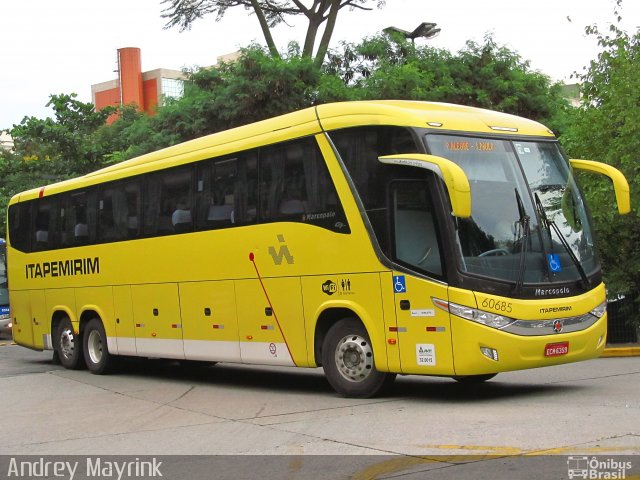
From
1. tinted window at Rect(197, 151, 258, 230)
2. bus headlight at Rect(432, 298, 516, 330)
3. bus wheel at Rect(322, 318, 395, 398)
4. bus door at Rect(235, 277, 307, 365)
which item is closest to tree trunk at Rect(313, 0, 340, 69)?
tinted window at Rect(197, 151, 258, 230)

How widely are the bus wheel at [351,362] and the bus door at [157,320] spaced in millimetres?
3881

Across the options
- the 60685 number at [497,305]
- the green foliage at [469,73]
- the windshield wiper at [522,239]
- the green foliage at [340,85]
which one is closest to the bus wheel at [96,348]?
the 60685 number at [497,305]

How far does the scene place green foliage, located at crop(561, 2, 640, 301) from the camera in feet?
62.5

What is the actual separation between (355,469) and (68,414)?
5.72 meters

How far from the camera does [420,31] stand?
31.5 metres

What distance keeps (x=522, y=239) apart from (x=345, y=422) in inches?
116

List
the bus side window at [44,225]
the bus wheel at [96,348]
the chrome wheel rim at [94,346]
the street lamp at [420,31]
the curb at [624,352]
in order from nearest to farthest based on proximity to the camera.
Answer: the bus wheel at [96,348] → the chrome wheel rim at [94,346] → the curb at [624,352] → the bus side window at [44,225] → the street lamp at [420,31]

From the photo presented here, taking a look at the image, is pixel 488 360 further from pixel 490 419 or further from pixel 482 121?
pixel 482 121

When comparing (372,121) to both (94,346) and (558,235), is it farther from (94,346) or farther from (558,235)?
(94,346)

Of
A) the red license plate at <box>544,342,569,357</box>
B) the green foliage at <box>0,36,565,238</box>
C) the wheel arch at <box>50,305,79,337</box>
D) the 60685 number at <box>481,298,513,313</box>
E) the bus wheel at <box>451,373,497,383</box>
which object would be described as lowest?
the bus wheel at <box>451,373,497,383</box>

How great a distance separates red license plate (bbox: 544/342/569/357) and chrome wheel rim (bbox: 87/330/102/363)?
959 cm

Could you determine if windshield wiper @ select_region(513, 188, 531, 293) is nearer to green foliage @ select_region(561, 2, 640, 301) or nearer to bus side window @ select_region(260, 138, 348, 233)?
bus side window @ select_region(260, 138, 348, 233)

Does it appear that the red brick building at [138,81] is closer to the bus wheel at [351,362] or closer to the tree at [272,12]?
the tree at [272,12]

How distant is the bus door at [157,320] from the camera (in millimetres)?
15164
